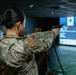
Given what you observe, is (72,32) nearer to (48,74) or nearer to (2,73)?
(48,74)

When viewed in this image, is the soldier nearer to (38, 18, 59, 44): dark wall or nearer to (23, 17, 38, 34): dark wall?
(23, 17, 38, 34): dark wall

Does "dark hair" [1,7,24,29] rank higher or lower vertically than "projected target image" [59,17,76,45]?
higher

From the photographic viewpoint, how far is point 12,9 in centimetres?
92

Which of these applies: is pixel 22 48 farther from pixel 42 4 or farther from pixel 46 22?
pixel 46 22

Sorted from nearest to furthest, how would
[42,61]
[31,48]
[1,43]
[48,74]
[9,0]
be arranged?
[31,48] < [1,43] < [42,61] < [48,74] < [9,0]

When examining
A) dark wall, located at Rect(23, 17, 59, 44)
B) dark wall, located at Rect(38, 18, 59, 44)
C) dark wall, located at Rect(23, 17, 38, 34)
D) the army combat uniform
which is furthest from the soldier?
dark wall, located at Rect(38, 18, 59, 44)

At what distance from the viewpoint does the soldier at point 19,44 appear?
857mm

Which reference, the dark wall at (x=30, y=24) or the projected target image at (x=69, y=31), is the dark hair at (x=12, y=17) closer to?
the dark wall at (x=30, y=24)

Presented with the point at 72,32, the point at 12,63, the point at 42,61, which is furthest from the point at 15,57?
the point at 72,32

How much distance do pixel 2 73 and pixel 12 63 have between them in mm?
192

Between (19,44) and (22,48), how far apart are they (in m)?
0.03

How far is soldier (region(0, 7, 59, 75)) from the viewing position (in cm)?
86

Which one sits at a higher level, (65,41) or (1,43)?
(1,43)

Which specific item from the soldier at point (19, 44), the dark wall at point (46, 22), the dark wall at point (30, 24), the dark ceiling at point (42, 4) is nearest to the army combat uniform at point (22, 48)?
the soldier at point (19, 44)
